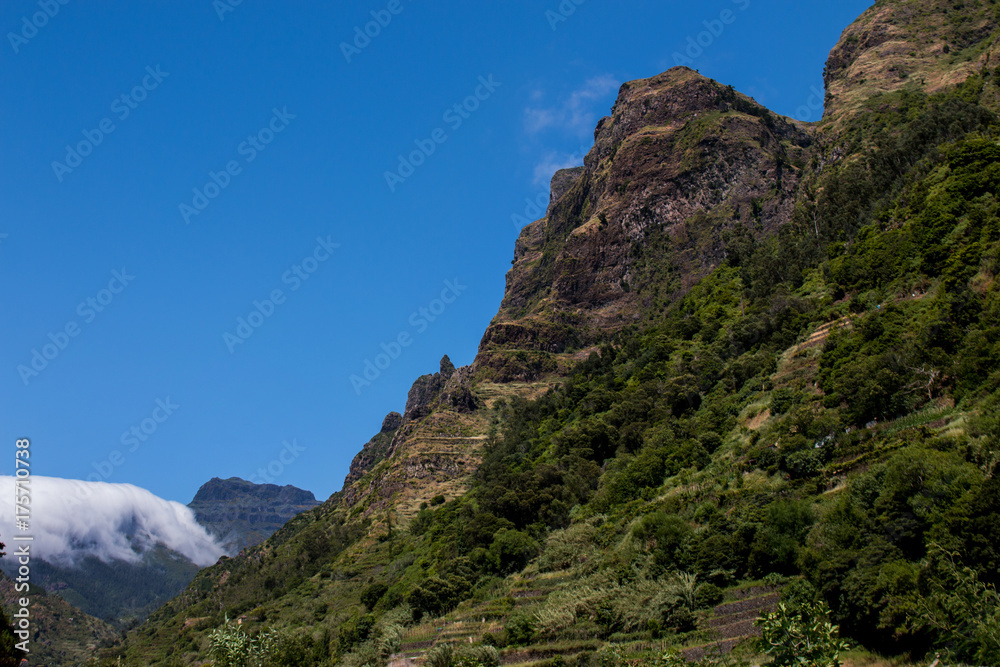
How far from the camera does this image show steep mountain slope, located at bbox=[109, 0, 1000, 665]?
27.7 meters

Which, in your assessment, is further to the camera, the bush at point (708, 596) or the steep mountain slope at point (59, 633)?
the steep mountain slope at point (59, 633)

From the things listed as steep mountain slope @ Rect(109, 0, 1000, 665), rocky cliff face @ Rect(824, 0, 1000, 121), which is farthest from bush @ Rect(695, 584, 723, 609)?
rocky cliff face @ Rect(824, 0, 1000, 121)

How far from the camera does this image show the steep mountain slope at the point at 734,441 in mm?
27656

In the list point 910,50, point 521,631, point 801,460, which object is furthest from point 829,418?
point 910,50

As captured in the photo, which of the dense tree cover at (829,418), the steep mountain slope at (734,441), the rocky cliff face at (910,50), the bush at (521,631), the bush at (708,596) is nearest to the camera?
the dense tree cover at (829,418)

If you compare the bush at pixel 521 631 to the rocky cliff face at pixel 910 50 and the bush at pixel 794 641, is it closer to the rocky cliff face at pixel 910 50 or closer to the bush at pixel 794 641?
the bush at pixel 794 641

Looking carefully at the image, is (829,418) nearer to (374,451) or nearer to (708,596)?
(708,596)

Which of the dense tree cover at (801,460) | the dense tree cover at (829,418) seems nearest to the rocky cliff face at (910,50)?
the dense tree cover at (829,418)

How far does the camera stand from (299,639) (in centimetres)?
3900

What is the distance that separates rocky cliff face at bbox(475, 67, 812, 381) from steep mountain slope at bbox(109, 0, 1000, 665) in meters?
0.70

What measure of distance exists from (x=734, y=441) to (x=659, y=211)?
3667 inches

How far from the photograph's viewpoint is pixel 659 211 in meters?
136

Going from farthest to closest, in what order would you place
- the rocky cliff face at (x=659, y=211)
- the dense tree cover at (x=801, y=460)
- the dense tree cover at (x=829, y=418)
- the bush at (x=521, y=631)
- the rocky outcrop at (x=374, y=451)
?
the rocky outcrop at (x=374, y=451)
the rocky cliff face at (x=659, y=211)
the bush at (x=521, y=631)
the dense tree cover at (x=829, y=418)
the dense tree cover at (x=801, y=460)

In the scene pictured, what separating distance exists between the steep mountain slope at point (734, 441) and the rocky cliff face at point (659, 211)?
700 mm
